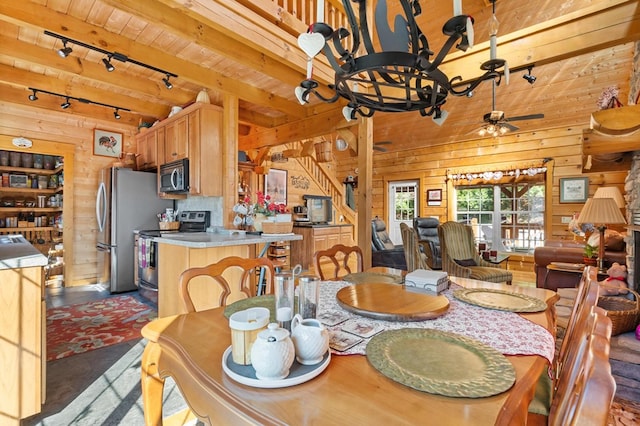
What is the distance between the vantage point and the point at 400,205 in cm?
786

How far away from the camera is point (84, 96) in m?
3.99

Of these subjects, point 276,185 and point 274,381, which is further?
point 276,185

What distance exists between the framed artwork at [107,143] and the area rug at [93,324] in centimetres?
241

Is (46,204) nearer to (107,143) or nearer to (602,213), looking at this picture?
(107,143)

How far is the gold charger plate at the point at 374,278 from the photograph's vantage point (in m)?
1.88

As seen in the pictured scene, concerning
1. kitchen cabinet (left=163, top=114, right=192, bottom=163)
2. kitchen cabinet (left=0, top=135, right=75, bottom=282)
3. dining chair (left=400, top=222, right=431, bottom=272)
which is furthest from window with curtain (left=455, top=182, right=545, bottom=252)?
kitchen cabinet (left=0, top=135, right=75, bottom=282)

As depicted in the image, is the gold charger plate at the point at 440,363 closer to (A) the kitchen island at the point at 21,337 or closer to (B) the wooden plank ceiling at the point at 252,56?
(A) the kitchen island at the point at 21,337

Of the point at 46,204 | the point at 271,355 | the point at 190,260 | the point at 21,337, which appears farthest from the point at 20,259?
the point at 46,204

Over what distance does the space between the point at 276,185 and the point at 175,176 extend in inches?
119

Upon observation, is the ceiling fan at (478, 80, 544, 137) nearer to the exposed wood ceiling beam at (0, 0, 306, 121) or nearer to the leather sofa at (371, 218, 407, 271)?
the leather sofa at (371, 218, 407, 271)

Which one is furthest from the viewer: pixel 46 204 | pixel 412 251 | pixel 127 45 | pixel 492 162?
pixel 492 162

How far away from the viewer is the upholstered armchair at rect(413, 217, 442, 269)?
4.79 meters

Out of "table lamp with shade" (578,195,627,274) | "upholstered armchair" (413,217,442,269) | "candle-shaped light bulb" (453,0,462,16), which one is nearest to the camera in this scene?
"candle-shaped light bulb" (453,0,462,16)

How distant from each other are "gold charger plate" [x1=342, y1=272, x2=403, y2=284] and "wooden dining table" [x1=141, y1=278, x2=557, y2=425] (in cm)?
95
